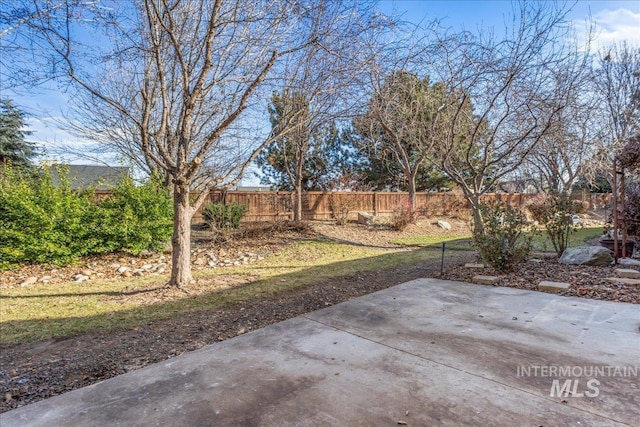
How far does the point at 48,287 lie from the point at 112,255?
1.86 meters

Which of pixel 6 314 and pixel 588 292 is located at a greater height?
pixel 588 292

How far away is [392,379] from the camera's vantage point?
2.06 m

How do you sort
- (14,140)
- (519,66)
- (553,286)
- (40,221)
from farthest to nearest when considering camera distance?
(14,140) → (40,221) → (519,66) → (553,286)

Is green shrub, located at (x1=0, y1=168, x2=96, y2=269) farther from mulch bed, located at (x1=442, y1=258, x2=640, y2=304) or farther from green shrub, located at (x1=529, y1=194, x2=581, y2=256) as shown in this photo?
green shrub, located at (x1=529, y1=194, x2=581, y2=256)

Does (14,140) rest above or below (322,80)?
above

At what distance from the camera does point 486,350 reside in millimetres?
2424

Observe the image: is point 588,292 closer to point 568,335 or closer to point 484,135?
point 568,335

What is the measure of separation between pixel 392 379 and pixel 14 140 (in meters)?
18.0

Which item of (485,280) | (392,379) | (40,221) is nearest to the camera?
(392,379)

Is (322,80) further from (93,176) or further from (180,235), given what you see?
(93,176)

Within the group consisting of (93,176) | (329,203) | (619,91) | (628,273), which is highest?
(619,91)

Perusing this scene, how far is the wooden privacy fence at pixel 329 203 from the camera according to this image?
12.8 meters

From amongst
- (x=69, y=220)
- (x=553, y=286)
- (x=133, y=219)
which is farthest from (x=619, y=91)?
(x=69, y=220)

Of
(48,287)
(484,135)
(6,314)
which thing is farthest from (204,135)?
(484,135)
